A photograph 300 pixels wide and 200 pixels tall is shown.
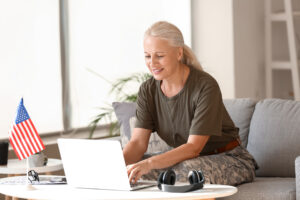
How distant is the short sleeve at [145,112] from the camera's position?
2.93 meters

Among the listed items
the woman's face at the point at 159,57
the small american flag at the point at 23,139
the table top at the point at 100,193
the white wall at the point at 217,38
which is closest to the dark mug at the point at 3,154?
the small american flag at the point at 23,139

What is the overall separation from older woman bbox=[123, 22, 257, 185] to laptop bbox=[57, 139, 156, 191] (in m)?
0.32

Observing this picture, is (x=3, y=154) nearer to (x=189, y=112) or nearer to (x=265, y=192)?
(x=189, y=112)

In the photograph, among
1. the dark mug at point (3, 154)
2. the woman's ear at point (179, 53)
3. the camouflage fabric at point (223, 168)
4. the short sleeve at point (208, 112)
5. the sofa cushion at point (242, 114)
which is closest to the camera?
the camouflage fabric at point (223, 168)

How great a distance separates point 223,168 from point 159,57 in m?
0.57

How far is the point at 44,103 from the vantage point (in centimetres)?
425

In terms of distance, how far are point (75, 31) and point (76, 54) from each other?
0.17 m

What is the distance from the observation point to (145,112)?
2934mm

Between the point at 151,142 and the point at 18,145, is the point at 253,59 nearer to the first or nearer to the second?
the point at 151,142

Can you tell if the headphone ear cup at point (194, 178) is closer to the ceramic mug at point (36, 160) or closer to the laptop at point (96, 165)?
the laptop at point (96, 165)

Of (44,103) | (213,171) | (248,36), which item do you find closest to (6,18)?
(44,103)

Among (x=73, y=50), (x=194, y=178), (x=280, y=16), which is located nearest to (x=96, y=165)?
(x=194, y=178)

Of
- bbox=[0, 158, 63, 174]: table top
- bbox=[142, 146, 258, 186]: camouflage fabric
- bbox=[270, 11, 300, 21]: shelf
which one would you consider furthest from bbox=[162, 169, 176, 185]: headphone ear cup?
bbox=[270, 11, 300, 21]: shelf

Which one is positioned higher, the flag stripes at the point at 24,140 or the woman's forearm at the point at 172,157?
the flag stripes at the point at 24,140
